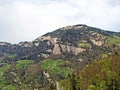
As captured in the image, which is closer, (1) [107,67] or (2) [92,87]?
(2) [92,87]

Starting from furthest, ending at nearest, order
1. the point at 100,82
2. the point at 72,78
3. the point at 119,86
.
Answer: the point at 72,78 → the point at 100,82 → the point at 119,86

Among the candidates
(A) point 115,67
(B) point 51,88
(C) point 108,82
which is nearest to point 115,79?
(C) point 108,82

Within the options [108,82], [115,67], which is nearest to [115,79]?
[108,82]

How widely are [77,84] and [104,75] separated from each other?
76.4 feet

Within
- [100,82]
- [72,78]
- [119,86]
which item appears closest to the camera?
[119,86]

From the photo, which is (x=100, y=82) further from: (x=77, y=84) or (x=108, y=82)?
(x=77, y=84)

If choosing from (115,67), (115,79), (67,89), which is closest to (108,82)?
(115,79)

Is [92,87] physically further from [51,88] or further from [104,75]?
[51,88]

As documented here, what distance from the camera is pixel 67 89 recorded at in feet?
645

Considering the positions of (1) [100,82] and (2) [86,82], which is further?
(2) [86,82]

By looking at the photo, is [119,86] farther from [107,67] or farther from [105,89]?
[107,67]

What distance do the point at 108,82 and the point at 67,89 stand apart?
39.3 metres

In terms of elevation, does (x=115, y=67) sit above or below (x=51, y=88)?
above

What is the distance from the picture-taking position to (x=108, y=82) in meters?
164
